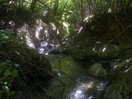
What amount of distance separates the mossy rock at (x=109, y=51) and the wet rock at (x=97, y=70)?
50cm

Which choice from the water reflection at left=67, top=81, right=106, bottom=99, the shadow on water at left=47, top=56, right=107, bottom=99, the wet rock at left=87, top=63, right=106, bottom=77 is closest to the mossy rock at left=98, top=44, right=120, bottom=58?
the wet rock at left=87, top=63, right=106, bottom=77

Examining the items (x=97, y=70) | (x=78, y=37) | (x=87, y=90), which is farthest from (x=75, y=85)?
(x=78, y=37)

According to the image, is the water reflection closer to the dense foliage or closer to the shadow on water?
the shadow on water

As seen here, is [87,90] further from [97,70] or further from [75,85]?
[97,70]

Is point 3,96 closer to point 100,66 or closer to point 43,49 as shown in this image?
point 100,66

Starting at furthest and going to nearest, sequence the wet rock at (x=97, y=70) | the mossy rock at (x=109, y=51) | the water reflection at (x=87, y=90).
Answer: the mossy rock at (x=109, y=51) → the wet rock at (x=97, y=70) → the water reflection at (x=87, y=90)

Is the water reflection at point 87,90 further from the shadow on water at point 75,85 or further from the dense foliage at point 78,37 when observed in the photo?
the dense foliage at point 78,37

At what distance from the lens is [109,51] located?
5.86 metres

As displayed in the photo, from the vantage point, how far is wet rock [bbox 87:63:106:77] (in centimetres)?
516

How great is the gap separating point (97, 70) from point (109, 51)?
819 mm

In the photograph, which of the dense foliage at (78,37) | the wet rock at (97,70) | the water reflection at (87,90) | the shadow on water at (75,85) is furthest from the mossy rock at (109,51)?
the water reflection at (87,90)

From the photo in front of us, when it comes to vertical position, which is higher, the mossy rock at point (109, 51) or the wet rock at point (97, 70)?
the mossy rock at point (109, 51)

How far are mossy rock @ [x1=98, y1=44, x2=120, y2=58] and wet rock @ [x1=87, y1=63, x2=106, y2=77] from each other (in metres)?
0.50

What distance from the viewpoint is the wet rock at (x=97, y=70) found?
516 centimetres
